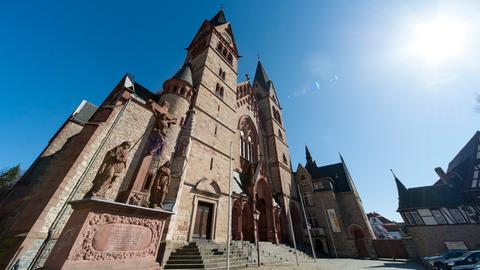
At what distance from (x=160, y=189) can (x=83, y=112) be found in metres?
12.7

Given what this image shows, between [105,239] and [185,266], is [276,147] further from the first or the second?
[105,239]

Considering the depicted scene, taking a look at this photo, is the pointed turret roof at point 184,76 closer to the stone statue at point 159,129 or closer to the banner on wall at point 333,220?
the stone statue at point 159,129

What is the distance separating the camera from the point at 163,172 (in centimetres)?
673

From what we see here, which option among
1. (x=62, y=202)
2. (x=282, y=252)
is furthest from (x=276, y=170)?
(x=62, y=202)

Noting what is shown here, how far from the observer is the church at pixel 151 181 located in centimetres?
443

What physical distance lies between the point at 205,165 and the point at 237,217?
4741 mm

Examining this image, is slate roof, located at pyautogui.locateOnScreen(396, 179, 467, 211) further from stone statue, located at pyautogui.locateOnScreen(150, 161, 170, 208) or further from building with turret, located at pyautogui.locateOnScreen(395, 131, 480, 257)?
stone statue, located at pyautogui.locateOnScreen(150, 161, 170, 208)

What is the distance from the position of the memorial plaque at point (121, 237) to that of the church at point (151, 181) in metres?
0.02

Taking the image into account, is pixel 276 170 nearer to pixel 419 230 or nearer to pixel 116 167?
pixel 419 230

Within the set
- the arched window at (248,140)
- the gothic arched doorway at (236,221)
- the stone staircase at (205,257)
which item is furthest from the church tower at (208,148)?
the arched window at (248,140)

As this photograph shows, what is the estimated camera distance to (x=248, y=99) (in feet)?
79.8

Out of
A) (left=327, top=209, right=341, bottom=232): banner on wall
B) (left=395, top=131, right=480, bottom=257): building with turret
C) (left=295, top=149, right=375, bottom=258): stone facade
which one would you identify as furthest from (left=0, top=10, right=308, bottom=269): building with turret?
(left=395, top=131, right=480, bottom=257): building with turret

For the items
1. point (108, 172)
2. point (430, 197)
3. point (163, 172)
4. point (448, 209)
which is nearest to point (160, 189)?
point (163, 172)

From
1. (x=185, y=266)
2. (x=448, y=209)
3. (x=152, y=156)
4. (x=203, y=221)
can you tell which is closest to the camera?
(x=185, y=266)
